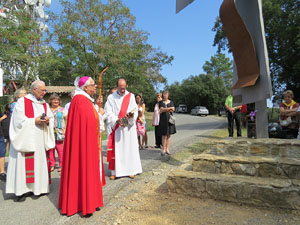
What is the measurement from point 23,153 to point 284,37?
16659mm

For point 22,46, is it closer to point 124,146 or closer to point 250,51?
point 124,146

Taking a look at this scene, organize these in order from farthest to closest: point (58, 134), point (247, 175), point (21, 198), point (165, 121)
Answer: point (165, 121)
point (58, 134)
point (21, 198)
point (247, 175)

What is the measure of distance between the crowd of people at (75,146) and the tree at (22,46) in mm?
9670

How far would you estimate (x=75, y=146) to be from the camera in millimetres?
3070

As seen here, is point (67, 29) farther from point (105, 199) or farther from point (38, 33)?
point (105, 199)

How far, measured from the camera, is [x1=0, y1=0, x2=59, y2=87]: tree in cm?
1236

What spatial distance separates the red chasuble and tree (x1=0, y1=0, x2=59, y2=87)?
455 inches

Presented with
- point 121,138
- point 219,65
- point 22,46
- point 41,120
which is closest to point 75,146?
point 41,120

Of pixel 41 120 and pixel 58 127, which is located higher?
pixel 41 120

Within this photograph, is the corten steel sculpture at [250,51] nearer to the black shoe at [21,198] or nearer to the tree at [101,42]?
the black shoe at [21,198]

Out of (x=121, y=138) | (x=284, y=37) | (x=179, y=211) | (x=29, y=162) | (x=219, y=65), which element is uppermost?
(x=219, y=65)

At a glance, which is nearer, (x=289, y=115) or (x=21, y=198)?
(x=21, y=198)

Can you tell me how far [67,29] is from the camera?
15.9 meters

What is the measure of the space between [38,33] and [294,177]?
15453mm
